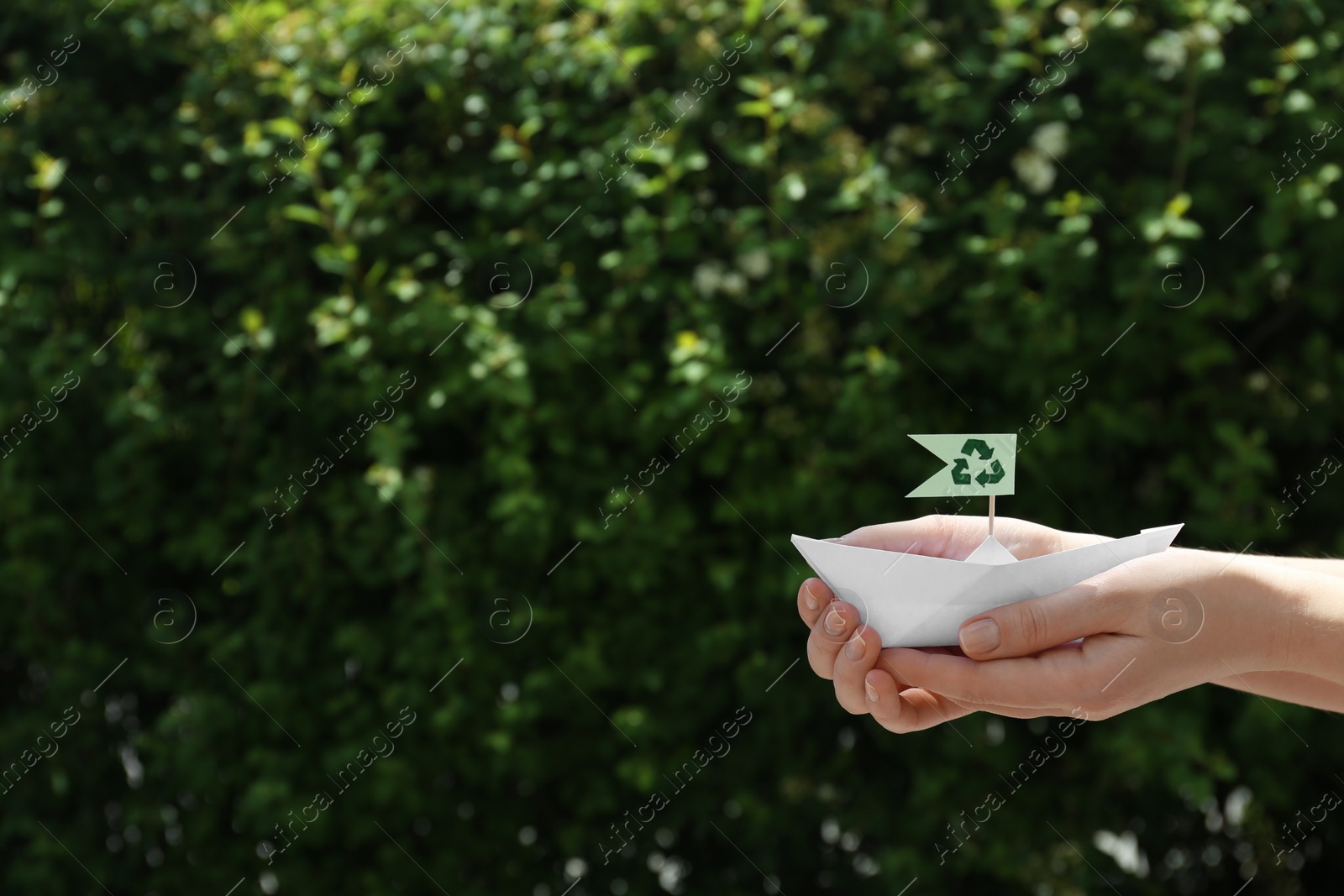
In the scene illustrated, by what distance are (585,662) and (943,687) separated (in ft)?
4.92

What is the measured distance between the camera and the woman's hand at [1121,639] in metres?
1.34

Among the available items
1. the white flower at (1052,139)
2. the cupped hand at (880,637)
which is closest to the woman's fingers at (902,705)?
the cupped hand at (880,637)

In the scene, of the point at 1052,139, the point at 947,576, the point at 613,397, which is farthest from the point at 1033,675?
the point at 1052,139

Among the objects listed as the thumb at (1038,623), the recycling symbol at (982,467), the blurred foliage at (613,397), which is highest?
the recycling symbol at (982,467)

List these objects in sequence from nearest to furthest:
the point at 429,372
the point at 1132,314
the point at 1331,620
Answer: the point at 1331,620, the point at 1132,314, the point at 429,372

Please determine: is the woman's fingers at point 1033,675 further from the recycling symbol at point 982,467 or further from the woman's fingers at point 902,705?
the recycling symbol at point 982,467

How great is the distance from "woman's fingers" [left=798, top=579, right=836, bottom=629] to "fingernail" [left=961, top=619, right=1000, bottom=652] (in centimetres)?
19

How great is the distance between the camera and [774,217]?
272 cm

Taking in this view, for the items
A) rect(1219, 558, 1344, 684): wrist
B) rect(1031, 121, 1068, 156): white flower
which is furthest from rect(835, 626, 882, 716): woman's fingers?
rect(1031, 121, 1068, 156): white flower

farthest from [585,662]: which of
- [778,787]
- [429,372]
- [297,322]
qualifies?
[297,322]

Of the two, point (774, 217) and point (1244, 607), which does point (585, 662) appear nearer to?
point (774, 217)

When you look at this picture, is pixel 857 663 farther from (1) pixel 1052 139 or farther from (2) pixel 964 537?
(1) pixel 1052 139

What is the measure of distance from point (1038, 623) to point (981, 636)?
74mm

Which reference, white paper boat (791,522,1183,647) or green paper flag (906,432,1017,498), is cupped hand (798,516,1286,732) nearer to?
white paper boat (791,522,1183,647)
